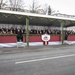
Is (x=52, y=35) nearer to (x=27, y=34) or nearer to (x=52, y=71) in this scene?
(x=27, y=34)

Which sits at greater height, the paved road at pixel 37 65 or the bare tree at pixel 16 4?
Result: the bare tree at pixel 16 4

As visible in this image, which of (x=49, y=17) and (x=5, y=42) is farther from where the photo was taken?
(x=49, y=17)

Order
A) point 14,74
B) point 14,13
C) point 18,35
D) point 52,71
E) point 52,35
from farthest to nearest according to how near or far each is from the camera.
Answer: point 52,35, point 18,35, point 14,13, point 52,71, point 14,74

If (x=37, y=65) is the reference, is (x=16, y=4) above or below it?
above

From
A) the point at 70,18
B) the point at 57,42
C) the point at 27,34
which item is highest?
the point at 70,18

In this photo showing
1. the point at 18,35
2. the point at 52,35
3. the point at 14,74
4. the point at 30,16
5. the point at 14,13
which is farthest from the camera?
the point at 52,35

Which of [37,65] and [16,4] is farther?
[16,4]

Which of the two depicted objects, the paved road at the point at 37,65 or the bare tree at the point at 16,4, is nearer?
the paved road at the point at 37,65

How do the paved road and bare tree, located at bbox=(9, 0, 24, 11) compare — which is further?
bare tree, located at bbox=(9, 0, 24, 11)

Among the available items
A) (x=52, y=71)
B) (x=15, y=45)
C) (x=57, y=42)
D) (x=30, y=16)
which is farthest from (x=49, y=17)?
(x=52, y=71)

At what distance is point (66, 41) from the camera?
69.1 feet

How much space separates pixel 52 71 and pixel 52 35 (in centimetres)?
1438

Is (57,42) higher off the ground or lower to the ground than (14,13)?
lower

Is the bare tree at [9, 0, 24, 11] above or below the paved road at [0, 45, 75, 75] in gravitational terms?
above
